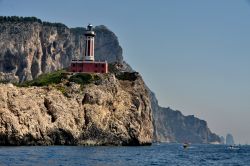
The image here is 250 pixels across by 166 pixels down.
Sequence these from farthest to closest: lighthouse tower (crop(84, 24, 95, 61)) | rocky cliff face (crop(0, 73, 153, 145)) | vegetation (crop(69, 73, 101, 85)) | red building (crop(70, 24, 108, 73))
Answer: lighthouse tower (crop(84, 24, 95, 61))
red building (crop(70, 24, 108, 73))
vegetation (crop(69, 73, 101, 85))
rocky cliff face (crop(0, 73, 153, 145))

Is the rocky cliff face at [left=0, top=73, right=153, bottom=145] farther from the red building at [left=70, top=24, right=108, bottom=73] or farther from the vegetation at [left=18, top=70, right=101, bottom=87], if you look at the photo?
the red building at [left=70, top=24, right=108, bottom=73]

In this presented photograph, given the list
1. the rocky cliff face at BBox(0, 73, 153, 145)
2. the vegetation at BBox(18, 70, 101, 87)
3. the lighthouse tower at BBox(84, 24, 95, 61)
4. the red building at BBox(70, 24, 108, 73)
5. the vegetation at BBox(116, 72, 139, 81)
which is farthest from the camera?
the vegetation at BBox(116, 72, 139, 81)

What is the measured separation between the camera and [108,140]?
11394cm

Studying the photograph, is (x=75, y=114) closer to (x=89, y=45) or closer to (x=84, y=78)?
(x=84, y=78)

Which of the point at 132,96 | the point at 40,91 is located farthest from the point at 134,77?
the point at 40,91

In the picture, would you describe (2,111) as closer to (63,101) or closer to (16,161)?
(63,101)

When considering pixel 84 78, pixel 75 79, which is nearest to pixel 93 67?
pixel 84 78

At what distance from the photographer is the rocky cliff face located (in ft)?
325

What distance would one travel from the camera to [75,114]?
11194 cm

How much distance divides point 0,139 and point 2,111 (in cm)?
483

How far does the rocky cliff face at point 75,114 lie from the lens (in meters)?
98.9

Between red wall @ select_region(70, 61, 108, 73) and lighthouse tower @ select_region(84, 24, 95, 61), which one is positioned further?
lighthouse tower @ select_region(84, 24, 95, 61)

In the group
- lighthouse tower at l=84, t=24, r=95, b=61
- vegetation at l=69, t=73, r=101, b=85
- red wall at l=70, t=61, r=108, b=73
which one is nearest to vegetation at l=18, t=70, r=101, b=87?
vegetation at l=69, t=73, r=101, b=85

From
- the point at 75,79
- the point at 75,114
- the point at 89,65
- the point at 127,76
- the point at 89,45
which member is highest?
the point at 89,45
